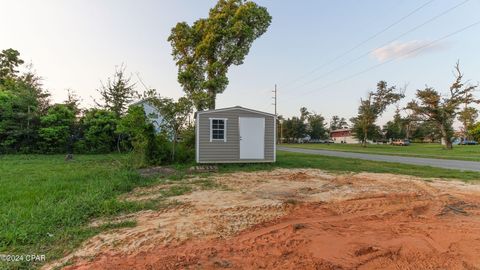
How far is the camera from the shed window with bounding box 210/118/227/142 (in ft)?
34.2

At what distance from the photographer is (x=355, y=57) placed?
2092 cm

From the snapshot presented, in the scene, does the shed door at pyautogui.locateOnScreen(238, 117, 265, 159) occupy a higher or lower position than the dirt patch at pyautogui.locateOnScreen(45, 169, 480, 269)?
higher

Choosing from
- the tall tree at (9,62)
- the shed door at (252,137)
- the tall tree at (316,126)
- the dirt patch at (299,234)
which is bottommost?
the dirt patch at (299,234)

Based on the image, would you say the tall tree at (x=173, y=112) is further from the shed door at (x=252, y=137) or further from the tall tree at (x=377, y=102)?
the tall tree at (x=377, y=102)

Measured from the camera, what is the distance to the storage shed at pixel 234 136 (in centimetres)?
1034

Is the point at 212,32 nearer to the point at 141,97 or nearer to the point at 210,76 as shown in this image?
the point at 210,76

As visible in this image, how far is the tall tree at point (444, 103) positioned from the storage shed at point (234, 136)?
28.2m

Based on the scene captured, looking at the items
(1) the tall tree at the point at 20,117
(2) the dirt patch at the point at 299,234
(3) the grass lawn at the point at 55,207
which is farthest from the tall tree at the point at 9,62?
(2) the dirt patch at the point at 299,234

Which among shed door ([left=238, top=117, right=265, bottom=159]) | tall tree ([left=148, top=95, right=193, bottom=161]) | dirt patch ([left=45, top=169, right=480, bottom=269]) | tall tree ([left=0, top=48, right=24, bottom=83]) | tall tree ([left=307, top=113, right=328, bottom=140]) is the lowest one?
dirt patch ([left=45, top=169, right=480, bottom=269])

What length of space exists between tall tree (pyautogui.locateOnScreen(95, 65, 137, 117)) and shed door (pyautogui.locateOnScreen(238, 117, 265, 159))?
39.8 feet

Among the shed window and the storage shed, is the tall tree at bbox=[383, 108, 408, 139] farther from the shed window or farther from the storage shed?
the shed window

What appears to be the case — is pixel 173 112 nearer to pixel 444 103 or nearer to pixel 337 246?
pixel 337 246

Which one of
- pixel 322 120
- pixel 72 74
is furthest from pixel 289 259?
pixel 322 120

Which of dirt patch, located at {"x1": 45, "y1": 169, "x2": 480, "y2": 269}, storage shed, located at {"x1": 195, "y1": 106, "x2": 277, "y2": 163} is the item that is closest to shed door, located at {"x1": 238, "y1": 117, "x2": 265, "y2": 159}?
storage shed, located at {"x1": 195, "y1": 106, "x2": 277, "y2": 163}
